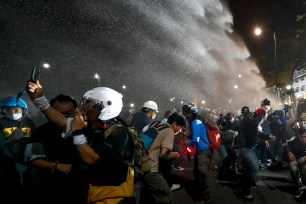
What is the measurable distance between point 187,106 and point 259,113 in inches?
101

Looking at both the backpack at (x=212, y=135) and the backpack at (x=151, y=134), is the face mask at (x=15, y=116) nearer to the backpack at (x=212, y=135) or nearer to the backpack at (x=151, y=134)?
the backpack at (x=151, y=134)

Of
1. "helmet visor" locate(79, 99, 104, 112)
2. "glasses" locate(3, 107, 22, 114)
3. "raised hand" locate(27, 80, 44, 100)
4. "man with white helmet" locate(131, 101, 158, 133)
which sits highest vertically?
"man with white helmet" locate(131, 101, 158, 133)

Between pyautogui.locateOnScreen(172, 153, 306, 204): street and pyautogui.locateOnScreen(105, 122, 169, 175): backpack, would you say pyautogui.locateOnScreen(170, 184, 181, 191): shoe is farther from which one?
pyautogui.locateOnScreen(105, 122, 169, 175): backpack

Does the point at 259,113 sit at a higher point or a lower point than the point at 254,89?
lower

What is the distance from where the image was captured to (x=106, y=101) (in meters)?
2.74

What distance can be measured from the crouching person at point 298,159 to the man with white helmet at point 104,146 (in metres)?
5.82

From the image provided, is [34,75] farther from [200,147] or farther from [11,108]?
[200,147]

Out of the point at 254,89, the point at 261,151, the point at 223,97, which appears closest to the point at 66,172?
the point at 261,151

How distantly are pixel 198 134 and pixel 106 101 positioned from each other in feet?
12.2

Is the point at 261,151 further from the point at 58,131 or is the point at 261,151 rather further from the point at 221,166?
the point at 58,131

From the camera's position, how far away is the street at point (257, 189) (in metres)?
6.43

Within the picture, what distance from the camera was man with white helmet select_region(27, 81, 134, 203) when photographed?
238cm

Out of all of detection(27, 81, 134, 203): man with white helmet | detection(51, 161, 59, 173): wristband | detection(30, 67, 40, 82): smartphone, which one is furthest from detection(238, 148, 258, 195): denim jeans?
detection(30, 67, 40, 82): smartphone

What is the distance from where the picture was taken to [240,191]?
686 centimetres
